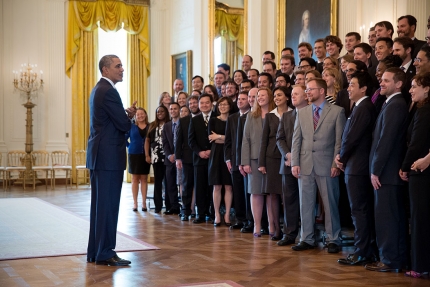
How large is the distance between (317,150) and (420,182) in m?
1.40

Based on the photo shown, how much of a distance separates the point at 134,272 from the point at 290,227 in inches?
80.8

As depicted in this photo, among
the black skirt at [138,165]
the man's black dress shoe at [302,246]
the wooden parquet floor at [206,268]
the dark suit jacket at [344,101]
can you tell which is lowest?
the wooden parquet floor at [206,268]

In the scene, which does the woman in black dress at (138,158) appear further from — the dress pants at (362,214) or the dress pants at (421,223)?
the dress pants at (421,223)

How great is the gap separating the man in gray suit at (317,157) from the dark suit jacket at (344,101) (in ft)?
0.72

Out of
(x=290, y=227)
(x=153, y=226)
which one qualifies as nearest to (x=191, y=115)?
(x=153, y=226)

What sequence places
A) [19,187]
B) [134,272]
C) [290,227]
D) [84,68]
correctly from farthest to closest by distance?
1. [84,68]
2. [19,187]
3. [290,227]
4. [134,272]

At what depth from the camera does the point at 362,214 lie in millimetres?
5137

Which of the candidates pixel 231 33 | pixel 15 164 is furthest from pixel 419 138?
pixel 15 164

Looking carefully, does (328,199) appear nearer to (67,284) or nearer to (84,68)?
(67,284)

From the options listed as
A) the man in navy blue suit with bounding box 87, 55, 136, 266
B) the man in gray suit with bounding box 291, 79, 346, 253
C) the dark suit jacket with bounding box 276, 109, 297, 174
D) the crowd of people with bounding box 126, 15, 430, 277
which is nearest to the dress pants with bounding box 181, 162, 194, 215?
the crowd of people with bounding box 126, 15, 430, 277

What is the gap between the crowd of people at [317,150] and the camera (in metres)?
4.76

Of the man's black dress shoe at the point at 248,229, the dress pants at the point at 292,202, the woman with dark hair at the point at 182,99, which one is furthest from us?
the woman with dark hair at the point at 182,99

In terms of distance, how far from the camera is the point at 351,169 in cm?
517

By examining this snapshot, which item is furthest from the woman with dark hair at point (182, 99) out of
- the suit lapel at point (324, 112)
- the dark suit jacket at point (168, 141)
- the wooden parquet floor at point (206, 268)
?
the suit lapel at point (324, 112)
